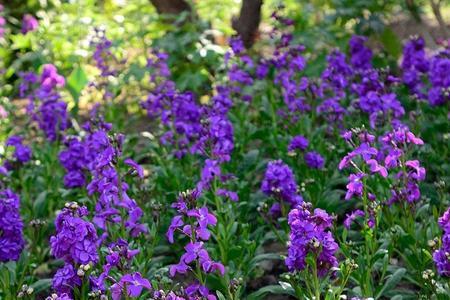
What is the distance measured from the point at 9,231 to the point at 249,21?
4.09 m

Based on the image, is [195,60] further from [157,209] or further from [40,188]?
[157,209]

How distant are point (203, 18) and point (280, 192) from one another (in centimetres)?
399

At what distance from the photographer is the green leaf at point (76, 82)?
693 cm

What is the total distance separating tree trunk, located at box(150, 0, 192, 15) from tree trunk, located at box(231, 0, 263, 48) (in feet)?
2.08

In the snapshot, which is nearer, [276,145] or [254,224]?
[254,224]

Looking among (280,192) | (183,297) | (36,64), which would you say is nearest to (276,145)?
(280,192)

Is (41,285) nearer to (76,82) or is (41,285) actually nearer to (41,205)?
(41,205)

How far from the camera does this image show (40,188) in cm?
530

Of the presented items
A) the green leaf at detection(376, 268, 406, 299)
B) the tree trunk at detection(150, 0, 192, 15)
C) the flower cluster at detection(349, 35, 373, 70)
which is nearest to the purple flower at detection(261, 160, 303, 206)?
the green leaf at detection(376, 268, 406, 299)

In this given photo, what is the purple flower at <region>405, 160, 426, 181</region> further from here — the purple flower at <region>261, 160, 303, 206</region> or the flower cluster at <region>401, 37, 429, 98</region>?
the flower cluster at <region>401, 37, 429, 98</region>

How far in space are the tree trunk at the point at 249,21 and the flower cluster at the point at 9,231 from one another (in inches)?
153

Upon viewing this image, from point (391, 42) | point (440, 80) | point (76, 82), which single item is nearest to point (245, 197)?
point (440, 80)

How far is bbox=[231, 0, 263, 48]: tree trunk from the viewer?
7188 millimetres

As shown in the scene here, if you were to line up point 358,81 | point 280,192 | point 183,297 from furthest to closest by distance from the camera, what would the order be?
point 358,81
point 280,192
point 183,297
